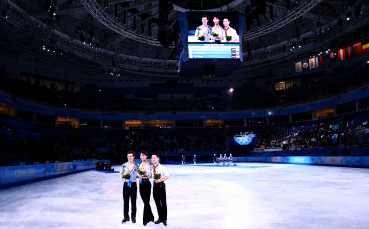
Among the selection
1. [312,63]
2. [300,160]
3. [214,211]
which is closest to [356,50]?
[312,63]

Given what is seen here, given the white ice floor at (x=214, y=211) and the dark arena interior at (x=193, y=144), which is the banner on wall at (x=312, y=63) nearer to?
the dark arena interior at (x=193, y=144)

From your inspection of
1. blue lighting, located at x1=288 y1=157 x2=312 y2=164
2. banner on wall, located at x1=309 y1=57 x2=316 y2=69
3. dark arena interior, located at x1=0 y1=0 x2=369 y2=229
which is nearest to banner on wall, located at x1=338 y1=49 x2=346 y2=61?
dark arena interior, located at x1=0 y1=0 x2=369 y2=229

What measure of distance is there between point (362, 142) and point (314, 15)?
13403 mm

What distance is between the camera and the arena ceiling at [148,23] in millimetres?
23631

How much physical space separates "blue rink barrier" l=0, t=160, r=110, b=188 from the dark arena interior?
111 mm

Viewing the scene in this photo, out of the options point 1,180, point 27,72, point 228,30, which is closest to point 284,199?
point 1,180

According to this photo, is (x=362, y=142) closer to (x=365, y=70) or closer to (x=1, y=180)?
(x=365, y=70)

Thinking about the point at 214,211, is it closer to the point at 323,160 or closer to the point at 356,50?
the point at 323,160

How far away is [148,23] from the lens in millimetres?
30000

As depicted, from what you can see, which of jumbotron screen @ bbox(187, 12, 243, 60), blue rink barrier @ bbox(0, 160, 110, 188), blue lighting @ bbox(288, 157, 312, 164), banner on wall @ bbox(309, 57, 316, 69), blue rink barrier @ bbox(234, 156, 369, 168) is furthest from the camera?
banner on wall @ bbox(309, 57, 316, 69)

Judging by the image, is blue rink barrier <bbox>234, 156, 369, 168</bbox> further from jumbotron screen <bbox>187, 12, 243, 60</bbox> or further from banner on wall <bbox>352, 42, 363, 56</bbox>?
banner on wall <bbox>352, 42, 363, 56</bbox>

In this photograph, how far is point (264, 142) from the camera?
46094 mm

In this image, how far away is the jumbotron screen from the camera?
2089cm

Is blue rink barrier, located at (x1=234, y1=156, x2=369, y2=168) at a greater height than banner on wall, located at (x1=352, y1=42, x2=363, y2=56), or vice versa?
banner on wall, located at (x1=352, y1=42, x2=363, y2=56)
